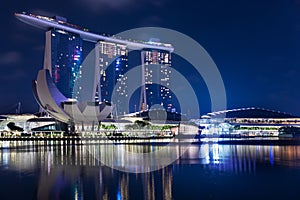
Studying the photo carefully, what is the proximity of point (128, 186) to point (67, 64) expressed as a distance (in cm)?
7160

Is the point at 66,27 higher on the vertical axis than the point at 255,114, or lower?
higher

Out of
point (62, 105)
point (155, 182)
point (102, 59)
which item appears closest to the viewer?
point (155, 182)

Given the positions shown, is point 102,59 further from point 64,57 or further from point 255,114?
point 255,114

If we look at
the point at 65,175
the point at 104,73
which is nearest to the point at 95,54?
the point at 104,73

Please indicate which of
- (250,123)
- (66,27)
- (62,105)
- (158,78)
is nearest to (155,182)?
(62,105)

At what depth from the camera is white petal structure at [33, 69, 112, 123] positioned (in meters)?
42.2

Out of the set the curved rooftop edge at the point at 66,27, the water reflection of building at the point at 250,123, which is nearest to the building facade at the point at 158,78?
the curved rooftop edge at the point at 66,27

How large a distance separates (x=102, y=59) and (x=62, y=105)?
154 feet

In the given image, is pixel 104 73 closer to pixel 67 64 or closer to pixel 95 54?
pixel 95 54

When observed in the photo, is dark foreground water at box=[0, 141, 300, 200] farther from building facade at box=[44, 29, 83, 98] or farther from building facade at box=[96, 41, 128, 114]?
building facade at box=[96, 41, 128, 114]

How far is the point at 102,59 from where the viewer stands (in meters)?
89.9

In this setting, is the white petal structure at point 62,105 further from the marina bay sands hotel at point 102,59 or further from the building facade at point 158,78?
the building facade at point 158,78

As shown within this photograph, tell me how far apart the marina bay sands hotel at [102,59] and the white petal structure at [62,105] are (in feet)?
76.4

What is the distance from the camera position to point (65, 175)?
952 centimetres
